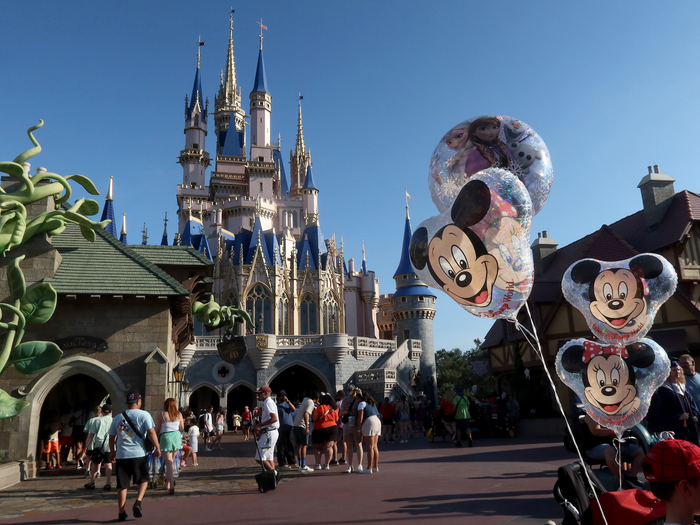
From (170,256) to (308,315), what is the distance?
80.8ft

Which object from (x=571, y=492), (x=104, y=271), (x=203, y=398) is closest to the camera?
(x=571, y=492)

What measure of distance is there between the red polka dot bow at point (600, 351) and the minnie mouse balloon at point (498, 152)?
140cm

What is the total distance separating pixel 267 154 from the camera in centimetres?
4769

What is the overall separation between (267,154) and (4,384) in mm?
38774

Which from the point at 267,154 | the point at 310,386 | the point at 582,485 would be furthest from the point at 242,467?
the point at 267,154

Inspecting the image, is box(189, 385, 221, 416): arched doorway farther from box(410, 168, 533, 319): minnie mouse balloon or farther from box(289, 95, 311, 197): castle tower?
box(410, 168, 533, 319): minnie mouse balloon

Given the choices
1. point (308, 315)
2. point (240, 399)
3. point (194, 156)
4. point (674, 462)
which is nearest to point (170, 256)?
point (674, 462)

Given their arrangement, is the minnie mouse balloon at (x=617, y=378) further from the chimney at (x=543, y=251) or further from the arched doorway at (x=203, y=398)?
the arched doorway at (x=203, y=398)

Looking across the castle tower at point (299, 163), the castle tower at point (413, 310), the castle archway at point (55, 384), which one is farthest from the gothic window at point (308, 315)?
the castle archway at point (55, 384)

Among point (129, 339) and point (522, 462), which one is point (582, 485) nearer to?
point (522, 462)

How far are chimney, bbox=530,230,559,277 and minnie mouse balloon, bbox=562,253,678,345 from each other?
18.0 m

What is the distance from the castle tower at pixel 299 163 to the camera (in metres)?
51.3

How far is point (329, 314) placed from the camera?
38.8 meters

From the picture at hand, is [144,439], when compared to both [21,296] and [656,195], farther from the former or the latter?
[656,195]
